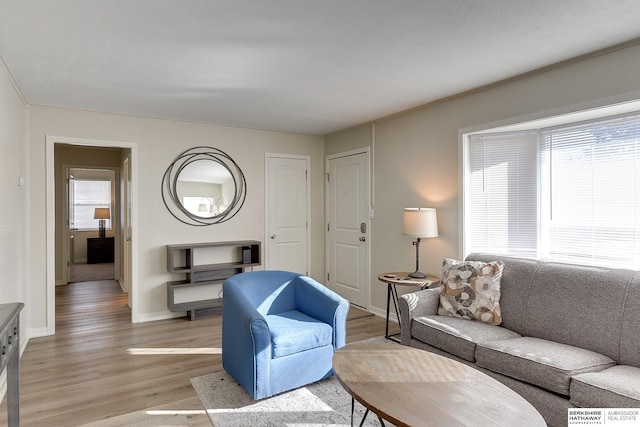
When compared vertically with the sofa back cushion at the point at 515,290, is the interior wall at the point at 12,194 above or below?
above

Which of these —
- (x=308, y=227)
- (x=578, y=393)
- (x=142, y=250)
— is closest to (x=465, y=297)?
(x=578, y=393)

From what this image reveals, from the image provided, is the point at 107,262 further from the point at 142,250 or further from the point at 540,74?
the point at 540,74

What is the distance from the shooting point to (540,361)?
215cm

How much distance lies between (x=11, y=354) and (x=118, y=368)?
1674 mm

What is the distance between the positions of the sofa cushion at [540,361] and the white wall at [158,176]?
3.40 meters

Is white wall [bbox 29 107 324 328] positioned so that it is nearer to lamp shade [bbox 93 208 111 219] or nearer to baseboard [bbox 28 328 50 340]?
baseboard [bbox 28 328 50 340]

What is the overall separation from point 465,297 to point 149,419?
2.35m

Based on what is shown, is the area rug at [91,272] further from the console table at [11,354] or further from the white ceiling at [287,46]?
the console table at [11,354]

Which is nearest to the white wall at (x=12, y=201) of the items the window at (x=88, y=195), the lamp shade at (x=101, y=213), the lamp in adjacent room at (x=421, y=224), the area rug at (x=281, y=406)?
the area rug at (x=281, y=406)

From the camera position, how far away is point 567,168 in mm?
3031

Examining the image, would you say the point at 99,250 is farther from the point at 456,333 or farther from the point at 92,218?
the point at 456,333

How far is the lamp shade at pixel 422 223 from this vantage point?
361 centimetres

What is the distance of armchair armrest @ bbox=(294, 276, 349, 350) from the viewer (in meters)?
2.87

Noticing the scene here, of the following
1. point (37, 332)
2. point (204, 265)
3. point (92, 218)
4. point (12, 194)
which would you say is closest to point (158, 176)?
point (204, 265)
